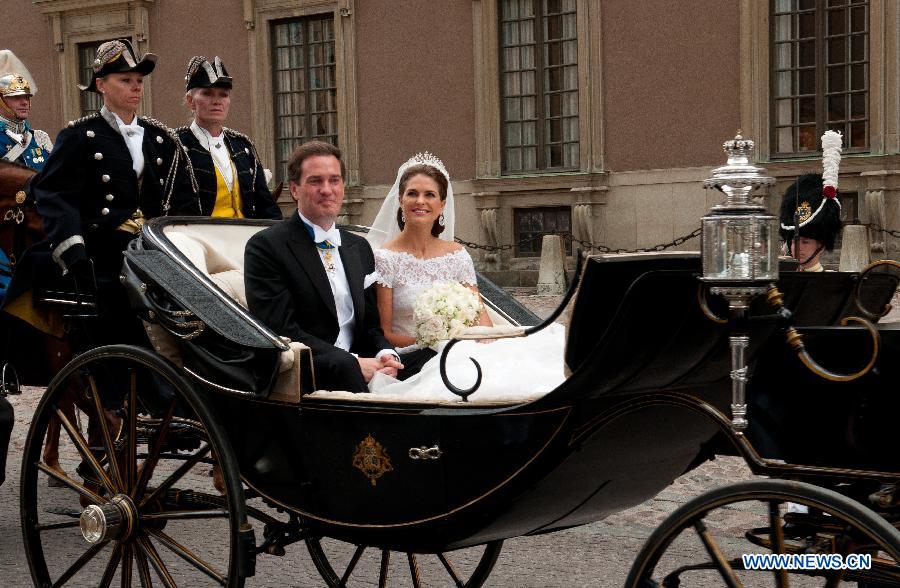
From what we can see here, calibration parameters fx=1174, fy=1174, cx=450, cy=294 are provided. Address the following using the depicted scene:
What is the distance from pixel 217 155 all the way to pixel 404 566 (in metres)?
2.27

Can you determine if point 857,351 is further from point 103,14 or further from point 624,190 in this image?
point 103,14

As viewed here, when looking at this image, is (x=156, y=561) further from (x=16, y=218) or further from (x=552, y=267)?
(x=552, y=267)

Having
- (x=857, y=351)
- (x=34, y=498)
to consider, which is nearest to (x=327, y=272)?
(x=34, y=498)

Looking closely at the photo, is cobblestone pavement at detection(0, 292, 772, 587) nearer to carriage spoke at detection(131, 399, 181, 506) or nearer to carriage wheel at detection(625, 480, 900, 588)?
carriage spoke at detection(131, 399, 181, 506)

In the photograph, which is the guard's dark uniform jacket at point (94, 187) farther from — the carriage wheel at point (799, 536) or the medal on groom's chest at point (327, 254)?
the carriage wheel at point (799, 536)

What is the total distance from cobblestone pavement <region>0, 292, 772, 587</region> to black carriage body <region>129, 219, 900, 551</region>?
94 cm

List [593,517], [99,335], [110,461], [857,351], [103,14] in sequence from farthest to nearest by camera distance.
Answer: [103,14] → [99,335] → [110,461] → [593,517] → [857,351]

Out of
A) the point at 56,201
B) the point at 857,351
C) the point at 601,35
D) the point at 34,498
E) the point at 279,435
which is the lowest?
the point at 34,498

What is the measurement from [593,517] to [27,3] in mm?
19330

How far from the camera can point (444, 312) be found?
12.8ft

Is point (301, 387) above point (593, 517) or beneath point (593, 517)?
above

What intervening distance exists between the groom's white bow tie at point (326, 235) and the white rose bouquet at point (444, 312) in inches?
14.3

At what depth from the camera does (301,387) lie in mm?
3232

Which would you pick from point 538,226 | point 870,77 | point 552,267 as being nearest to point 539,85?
point 538,226
